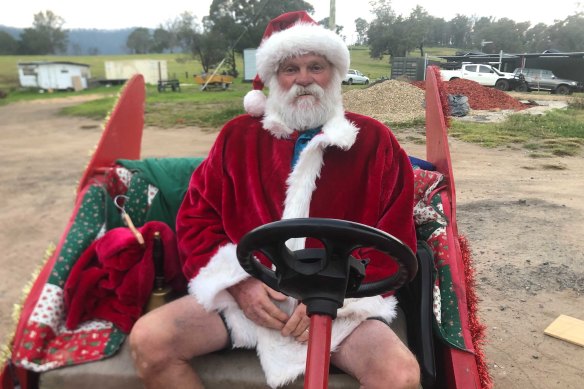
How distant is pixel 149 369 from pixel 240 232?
1.97 feet

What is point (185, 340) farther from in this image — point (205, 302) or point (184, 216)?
point (184, 216)

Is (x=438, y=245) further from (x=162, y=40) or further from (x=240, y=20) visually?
(x=162, y=40)

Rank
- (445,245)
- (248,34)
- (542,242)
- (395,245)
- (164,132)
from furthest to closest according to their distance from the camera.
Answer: (248,34)
(164,132)
(542,242)
(445,245)
(395,245)

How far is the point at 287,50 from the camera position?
1.96m

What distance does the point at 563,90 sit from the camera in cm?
2025

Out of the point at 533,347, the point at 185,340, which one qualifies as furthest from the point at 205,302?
the point at 533,347

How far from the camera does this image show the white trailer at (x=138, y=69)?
30.1 meters

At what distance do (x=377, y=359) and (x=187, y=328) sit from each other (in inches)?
23.8

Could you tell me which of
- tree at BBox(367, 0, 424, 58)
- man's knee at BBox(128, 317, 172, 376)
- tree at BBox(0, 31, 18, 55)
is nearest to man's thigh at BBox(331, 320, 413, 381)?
man's knee at BBox(128, 317, 172, 376)

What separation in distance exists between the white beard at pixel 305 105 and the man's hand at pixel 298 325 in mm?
735

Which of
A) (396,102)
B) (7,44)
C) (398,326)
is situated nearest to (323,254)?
(398,326)

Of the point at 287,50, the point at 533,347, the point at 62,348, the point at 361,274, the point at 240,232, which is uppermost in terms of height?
the point at 287,50

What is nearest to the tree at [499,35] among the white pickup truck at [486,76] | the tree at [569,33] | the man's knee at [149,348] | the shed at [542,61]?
the tree at [569,33]

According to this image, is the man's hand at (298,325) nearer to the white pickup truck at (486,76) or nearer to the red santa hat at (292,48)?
the red santa hat at (292,48)
